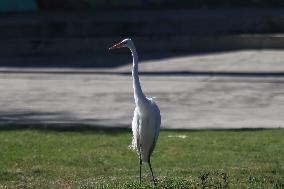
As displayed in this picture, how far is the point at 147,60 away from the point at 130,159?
13.0 meters

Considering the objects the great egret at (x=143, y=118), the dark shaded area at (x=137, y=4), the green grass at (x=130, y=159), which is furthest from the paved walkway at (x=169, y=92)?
the great egret at (x=143, y=118)

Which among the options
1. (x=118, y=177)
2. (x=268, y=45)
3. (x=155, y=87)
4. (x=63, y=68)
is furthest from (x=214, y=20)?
(x=118, y=177)

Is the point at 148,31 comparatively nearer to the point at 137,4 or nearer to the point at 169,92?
the point at 137,4

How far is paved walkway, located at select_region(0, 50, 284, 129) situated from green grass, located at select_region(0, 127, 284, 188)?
1.40 meters

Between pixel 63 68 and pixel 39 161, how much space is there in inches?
477

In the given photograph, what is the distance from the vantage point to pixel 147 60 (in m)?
26.4

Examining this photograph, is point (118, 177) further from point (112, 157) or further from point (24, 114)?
point (24, 114)

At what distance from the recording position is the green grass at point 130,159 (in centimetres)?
1074

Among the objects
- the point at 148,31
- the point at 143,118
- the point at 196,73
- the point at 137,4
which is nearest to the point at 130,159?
the point at 143,118

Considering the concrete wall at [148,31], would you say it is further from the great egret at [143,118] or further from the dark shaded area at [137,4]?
the great egret at [143,118]

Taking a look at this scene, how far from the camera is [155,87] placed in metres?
21.4

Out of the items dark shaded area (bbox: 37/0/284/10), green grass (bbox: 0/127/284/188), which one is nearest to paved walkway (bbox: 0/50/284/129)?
green grass (bbox: 0/127/284/188)

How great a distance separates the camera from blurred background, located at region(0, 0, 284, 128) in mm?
18062

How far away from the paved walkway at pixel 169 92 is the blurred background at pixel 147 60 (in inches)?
0.8
